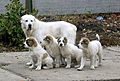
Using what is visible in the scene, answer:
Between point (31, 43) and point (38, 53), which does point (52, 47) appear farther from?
point (31, 43)

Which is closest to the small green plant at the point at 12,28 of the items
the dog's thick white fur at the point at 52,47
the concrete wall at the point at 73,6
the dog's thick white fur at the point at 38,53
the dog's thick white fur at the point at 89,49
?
the dog's thick white fur at the point at 52,47

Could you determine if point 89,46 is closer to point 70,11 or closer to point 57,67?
point 57,67

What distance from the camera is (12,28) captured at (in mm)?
13102

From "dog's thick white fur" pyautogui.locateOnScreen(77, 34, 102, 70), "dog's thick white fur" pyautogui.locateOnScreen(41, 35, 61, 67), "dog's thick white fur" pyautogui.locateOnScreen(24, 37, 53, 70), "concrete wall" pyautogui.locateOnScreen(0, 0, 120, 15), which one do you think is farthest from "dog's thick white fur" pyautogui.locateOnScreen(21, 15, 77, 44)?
"concrete wall" pyautogui.locateOnScreen(0, 0, 120, 15)

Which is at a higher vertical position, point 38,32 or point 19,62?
point 38,32

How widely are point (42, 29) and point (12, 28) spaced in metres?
2.42

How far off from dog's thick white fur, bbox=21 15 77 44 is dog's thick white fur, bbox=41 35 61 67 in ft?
1.43

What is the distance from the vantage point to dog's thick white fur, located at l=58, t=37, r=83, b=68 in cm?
1010

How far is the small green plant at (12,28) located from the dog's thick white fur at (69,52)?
3.04 m

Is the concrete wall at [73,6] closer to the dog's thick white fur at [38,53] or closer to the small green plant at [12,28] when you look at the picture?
the small green plant at [12,28]

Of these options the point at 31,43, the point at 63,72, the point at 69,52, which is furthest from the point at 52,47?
the point at 63,72

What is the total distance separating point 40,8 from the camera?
18438 millimetres

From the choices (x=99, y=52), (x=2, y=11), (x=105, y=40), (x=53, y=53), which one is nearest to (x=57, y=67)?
(x=53, y=53)

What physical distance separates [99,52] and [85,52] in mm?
563
